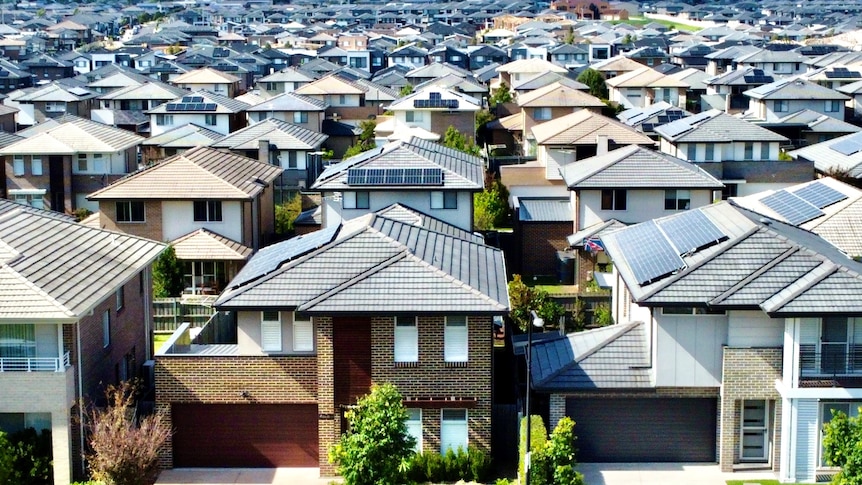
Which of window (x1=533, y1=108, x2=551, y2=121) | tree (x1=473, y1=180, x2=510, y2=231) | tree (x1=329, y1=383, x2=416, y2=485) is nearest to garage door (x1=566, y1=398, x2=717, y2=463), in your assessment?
tree (x1=329, y1=383, x2=416, y2=485)

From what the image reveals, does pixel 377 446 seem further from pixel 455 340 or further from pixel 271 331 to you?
pixel 271 331

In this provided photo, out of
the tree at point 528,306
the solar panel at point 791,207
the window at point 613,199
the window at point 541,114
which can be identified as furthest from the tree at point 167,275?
the window at point 541,114

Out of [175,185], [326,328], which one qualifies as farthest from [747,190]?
[326,328]

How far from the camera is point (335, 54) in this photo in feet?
474

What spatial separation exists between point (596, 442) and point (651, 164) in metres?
20.5

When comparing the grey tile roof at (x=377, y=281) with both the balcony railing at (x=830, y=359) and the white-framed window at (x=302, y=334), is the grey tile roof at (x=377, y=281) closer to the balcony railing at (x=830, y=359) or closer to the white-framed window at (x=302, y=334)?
the white-framed window at (x=302, y=334)

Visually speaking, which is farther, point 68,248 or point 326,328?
point 68,248

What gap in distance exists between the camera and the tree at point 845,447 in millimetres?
26156

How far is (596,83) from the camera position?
333 feet

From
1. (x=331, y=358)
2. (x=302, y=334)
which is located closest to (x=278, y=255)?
(x=302, y=334)

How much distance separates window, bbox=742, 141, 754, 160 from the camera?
62.2 metres

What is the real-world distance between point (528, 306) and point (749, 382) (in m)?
12.4

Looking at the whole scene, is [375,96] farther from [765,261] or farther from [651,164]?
[765,261]

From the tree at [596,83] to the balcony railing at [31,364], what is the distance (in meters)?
75.6
